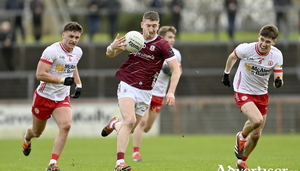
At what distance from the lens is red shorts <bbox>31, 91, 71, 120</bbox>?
1081cm

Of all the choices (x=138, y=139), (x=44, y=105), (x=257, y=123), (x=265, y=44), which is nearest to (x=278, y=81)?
(x=265, y=44)

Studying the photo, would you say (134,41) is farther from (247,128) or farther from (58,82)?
(247,128)

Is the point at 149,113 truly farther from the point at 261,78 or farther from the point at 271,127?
the point at 271,127

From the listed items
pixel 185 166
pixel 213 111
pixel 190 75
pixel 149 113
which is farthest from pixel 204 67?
pixel 185 166

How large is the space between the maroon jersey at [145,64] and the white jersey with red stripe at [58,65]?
3.42 ft

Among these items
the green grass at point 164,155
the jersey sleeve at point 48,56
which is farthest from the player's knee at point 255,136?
the jersey sleeve at point 48,56

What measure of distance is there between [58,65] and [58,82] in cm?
49

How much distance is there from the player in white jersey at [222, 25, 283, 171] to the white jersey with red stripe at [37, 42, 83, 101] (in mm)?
2851

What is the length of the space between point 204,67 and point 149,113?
460 inches

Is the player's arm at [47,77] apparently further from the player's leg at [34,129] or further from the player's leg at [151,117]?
the player's leg at [151,117]

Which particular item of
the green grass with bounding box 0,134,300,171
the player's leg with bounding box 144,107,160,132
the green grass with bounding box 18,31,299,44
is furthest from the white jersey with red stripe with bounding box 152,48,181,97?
the green grass with bounding box 18,31,299,44

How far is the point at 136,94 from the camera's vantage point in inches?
394

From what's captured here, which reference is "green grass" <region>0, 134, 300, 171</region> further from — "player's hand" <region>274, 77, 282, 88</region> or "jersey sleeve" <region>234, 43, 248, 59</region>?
"jersey sleeve" <region>234, 43, 248, 59</region>

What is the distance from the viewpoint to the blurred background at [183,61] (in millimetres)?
21875
